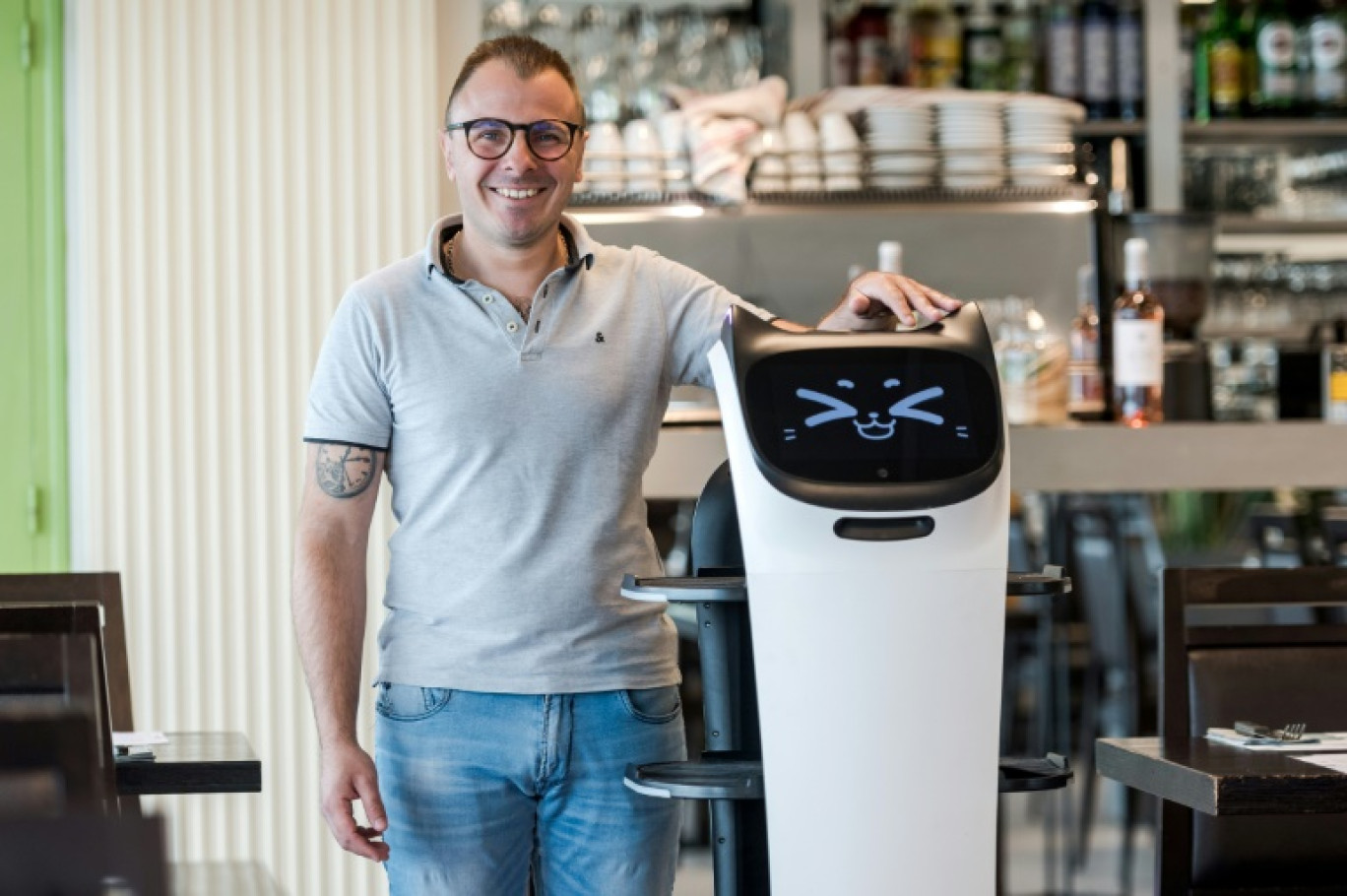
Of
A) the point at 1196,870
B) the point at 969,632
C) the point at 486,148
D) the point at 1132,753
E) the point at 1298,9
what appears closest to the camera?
the point at 969,632

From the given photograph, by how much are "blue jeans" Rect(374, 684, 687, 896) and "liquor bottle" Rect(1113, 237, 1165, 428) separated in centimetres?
158

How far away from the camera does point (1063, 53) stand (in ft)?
15.6

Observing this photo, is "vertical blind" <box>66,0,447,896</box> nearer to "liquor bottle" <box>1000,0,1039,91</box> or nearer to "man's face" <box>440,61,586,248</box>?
"man's face" <box>440,61,586,248</box>

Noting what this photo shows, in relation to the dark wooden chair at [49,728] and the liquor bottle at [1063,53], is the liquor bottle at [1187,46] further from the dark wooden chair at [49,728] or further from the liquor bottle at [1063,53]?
A: the dark wooden chair at [49,728]

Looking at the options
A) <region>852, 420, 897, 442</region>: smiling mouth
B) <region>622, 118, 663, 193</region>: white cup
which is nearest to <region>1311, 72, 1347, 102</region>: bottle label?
<region>622, 118, 663, 193</region>: white cup

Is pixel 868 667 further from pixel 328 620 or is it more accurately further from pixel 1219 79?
pixel 1219 79

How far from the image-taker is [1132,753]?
2.06 m

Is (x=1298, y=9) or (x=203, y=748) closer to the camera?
(x=203, y=748)

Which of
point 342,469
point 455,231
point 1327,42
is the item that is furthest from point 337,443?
point 1327,42

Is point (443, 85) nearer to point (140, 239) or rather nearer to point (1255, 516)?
point (140, 239)

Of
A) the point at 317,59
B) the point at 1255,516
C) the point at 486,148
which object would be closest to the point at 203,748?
the point at 486,148

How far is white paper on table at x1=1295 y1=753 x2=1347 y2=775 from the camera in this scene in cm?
193

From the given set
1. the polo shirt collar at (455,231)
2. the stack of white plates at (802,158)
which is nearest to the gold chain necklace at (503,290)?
the polo shirt collar at (455,231)

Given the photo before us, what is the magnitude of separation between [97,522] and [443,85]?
0.96m
